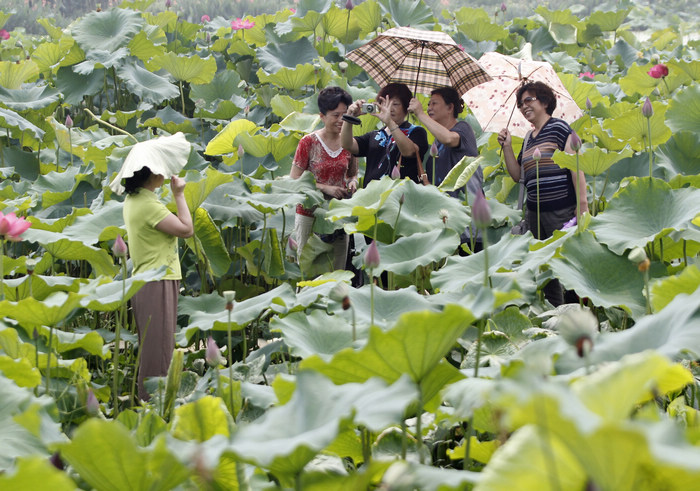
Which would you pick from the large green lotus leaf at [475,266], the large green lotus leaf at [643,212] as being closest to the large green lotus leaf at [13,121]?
the large green lotus leaf at [475,266]

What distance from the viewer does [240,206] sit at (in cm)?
318

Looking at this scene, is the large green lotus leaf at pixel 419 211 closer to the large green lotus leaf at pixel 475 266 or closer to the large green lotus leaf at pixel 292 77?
the large green lotus leaf at pixel 475 266

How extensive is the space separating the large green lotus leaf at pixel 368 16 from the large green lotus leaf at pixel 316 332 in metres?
4.37

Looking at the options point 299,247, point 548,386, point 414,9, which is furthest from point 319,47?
point 548,386

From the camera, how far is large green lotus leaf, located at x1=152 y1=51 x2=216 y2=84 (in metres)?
5.18

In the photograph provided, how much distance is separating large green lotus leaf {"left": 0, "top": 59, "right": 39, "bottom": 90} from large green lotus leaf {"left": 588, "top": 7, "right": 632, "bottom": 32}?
454 centimetres

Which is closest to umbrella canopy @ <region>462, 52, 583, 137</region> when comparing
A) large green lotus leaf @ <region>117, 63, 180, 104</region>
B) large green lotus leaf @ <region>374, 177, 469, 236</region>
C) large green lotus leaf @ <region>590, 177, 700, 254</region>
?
large green lotus leaf @ <region>374, 177, 469, 236</region>

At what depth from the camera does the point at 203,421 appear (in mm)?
1280

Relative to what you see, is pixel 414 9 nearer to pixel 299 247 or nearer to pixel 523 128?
pixel 523 128

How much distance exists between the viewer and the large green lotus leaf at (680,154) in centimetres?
306

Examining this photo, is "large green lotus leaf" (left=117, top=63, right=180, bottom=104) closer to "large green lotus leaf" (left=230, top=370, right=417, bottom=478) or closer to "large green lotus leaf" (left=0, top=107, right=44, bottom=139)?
"large green lotus leaf" (left=0, top=107, right=44, bottom=139)

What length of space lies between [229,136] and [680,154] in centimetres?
200

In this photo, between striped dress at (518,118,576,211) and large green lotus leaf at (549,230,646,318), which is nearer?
large green lotus leaf at (549,230,646,318)

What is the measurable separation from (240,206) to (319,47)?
3203 mm
